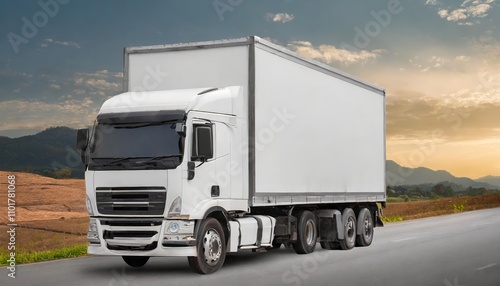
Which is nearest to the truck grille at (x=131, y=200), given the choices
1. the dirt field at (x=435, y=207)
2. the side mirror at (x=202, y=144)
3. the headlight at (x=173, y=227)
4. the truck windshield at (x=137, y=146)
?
the headlight at (x=173, y=227)

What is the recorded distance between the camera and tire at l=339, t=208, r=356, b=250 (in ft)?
68.8

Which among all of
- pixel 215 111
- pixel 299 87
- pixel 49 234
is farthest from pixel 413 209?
pixel 215 111

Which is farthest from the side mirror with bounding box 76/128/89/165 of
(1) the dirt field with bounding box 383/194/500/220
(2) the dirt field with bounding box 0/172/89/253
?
(1) the dirt field with bounding box 383/194/500/220

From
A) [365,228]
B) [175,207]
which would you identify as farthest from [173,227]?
[365,228]

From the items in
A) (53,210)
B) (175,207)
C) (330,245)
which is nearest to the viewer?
(175,207)

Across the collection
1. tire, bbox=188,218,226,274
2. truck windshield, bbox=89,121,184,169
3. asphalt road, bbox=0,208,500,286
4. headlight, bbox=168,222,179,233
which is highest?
truck windshield, bbox=89,121,184,169

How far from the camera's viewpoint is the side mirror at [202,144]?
47.1ft

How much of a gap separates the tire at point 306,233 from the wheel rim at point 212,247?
426 cm

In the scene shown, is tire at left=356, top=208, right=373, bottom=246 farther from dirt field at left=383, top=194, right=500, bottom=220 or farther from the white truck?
dirt field at left=383, top=194, right=500, bottom=220

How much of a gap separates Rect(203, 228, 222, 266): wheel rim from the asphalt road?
11.1 inches

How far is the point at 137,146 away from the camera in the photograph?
14664mm

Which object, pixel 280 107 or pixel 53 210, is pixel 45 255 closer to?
pixel 280 107

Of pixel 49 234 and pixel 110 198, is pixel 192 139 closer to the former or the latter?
pixel 110 198

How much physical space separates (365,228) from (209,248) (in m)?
8.92
